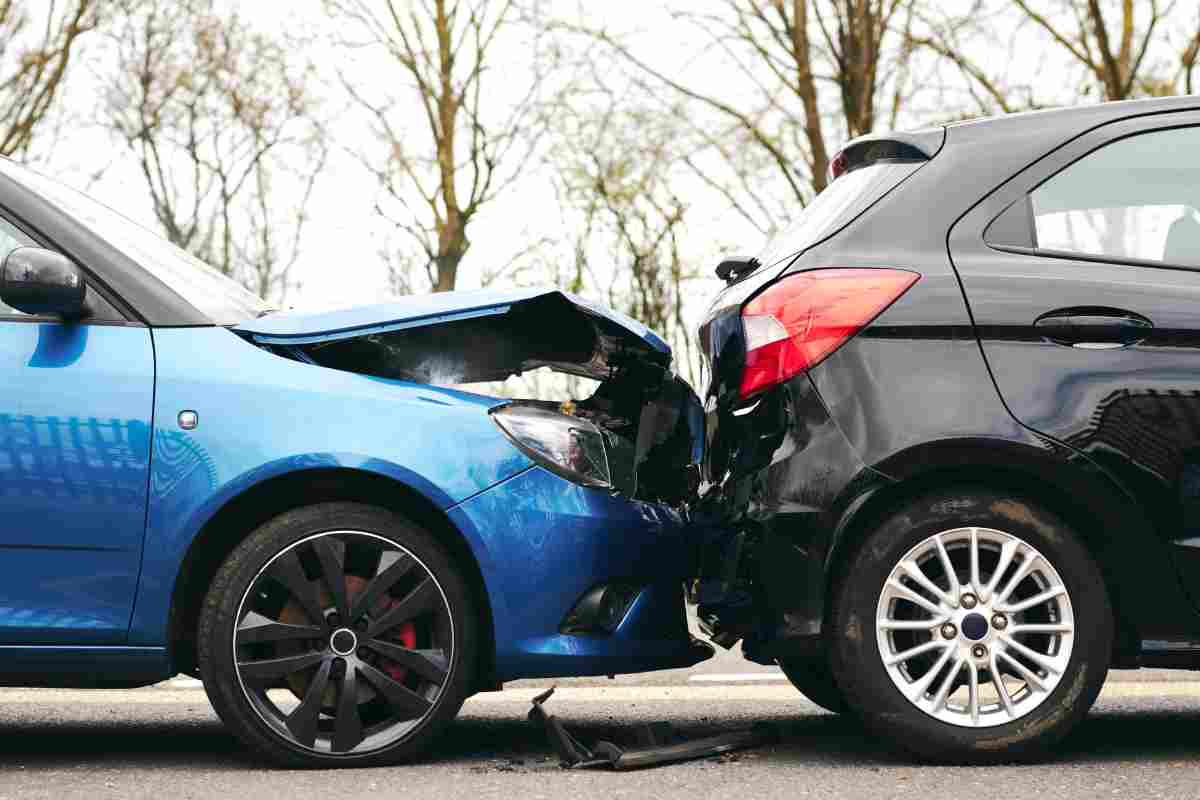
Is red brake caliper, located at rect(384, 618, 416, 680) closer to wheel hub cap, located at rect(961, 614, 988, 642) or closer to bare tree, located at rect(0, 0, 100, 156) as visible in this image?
wheel hub cap, located at rect(961, 614, 988, 642)

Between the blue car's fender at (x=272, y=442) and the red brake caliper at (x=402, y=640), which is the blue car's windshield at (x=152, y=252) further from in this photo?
the red brake caliper at (x=402, y=640)

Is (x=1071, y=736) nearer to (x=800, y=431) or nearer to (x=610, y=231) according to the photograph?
(x=800, y=431)

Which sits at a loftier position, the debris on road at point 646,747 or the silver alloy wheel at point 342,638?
the silver alloy wheel at point 342,638

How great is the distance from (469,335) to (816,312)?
3.53 feet

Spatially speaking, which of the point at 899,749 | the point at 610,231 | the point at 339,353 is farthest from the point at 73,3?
the point at 899,749

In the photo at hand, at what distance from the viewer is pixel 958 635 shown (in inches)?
155

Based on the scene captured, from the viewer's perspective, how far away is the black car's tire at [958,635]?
3.94m

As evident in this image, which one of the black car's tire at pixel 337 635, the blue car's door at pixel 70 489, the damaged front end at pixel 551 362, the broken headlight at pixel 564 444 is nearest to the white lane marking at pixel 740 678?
the damaged front end at pixel 551 362

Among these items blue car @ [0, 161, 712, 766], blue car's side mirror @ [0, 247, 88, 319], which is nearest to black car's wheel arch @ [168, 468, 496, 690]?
blue car @ [0, 161, 712, 766]

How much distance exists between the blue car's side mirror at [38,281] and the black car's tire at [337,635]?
784mm

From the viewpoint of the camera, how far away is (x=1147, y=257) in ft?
13.4

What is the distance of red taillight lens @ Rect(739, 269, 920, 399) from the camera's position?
3988mm

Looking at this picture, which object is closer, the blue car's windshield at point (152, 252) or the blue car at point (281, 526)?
the blue car at point (281, 526)

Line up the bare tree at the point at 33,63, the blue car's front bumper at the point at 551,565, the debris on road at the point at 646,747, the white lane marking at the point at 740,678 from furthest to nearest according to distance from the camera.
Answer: the bare tree at the point at 33,63
the white lane marking at the point at 740,678
the debris on road at the point at 646,747
the blue car's front bumper at the point at 551,565
